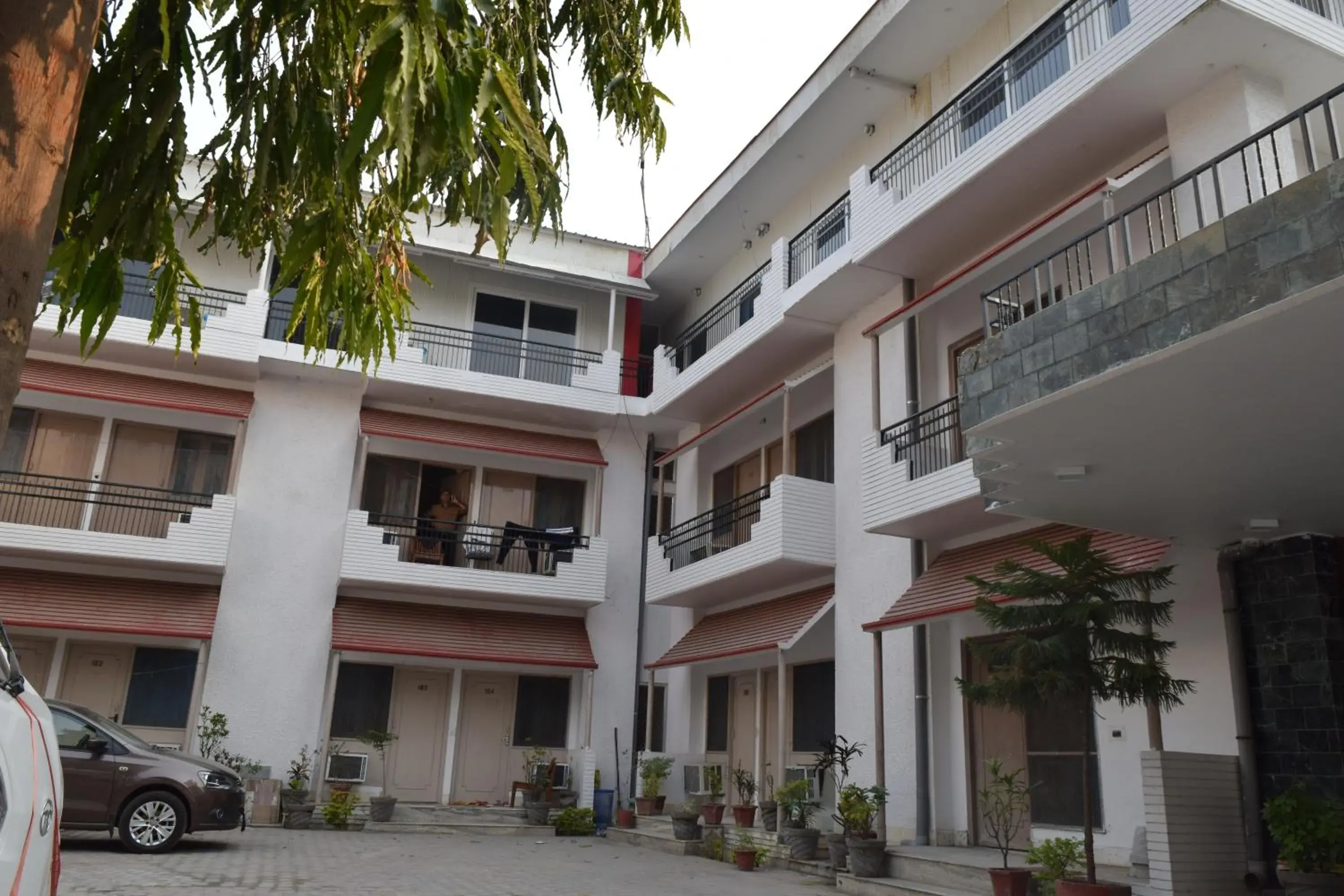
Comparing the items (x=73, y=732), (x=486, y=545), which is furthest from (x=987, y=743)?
(x=486, y=545)

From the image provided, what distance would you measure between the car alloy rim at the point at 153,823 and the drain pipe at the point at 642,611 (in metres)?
8.40

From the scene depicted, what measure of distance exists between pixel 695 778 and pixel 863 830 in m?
6.90

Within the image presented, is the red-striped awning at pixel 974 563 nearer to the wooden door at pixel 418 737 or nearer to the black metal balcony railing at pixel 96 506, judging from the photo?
the wooden door at pixel 418 737

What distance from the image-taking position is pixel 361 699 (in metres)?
18.6

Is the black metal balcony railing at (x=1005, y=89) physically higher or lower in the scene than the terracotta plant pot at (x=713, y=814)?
higher

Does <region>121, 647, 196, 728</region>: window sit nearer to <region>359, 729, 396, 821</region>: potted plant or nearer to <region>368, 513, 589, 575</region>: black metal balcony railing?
<region>359, 729, 396, 821</region>: potted plant

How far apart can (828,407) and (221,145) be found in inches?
502

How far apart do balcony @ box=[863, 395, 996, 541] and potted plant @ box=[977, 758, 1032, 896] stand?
2628 millimetres

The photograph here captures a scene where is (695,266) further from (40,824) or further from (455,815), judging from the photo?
(40,824)

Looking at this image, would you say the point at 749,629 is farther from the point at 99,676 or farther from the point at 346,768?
the point at 99,676

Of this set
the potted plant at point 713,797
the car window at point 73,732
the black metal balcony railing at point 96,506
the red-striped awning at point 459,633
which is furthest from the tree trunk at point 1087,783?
the black metal balcony railing at point 96,506

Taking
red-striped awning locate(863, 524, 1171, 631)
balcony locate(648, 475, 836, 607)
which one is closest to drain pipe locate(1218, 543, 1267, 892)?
red-striped awning locate(863, 524, 1171, 631)

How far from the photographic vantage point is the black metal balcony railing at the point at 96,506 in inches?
680

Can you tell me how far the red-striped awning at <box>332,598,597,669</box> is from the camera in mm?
17891
